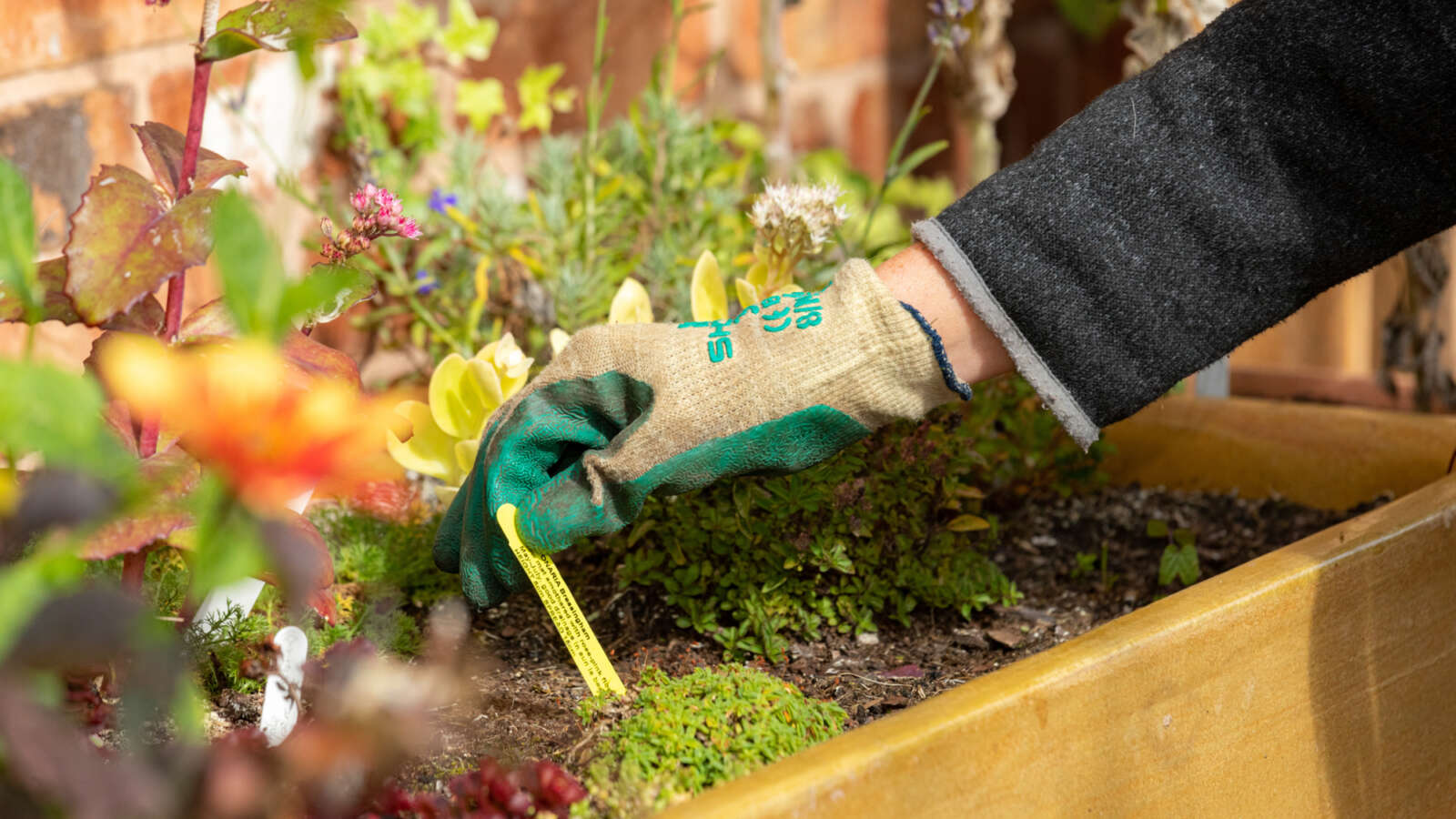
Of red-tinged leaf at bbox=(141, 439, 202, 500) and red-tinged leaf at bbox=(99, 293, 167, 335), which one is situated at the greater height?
red-tinged leaf at bbox=(99, 293, 167, 335)

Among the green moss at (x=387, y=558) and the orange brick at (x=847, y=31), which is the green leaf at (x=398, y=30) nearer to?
the green moss at (x=387, y=558)

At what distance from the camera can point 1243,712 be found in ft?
2.57

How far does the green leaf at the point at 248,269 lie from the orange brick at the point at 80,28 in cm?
91

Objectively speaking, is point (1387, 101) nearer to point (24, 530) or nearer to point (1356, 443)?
point (1356, 443)

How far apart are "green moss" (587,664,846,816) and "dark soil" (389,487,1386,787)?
49 millimetres

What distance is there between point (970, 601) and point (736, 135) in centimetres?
109

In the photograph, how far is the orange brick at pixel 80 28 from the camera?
1150 millimetres

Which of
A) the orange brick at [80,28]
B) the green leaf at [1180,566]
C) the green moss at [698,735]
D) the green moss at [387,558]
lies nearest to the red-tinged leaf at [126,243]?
the green moss at [698,735]

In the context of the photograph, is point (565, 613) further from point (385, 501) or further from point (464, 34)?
point (464, 34)

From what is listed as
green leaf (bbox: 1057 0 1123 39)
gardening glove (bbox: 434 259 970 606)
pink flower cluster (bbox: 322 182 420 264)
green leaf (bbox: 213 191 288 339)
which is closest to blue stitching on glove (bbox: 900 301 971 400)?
gardening glove (bbox: 434 259 970 606)

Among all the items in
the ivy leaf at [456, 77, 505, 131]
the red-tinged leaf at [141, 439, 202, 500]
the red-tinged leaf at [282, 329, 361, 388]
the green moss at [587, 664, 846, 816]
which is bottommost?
the green moss at [587, 664, 846, 816]

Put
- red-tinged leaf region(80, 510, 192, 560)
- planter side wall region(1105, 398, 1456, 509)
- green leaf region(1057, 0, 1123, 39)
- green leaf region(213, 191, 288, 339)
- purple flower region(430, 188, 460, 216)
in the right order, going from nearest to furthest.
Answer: green leaf region(213, 191, 288, 339) < red-tinged leaf region(80, 510, 192, 560) < planter side wall region(1105, 398, 1456, 509) < purple flower region(430, 188, 460, 216) < green leaf region(1057, 0, 1123, 39)

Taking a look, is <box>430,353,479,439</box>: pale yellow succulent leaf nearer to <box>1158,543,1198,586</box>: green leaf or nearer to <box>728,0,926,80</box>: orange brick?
<box>1158,543,1198,586</box>: green leaf

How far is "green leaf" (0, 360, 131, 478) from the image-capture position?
0.33m
